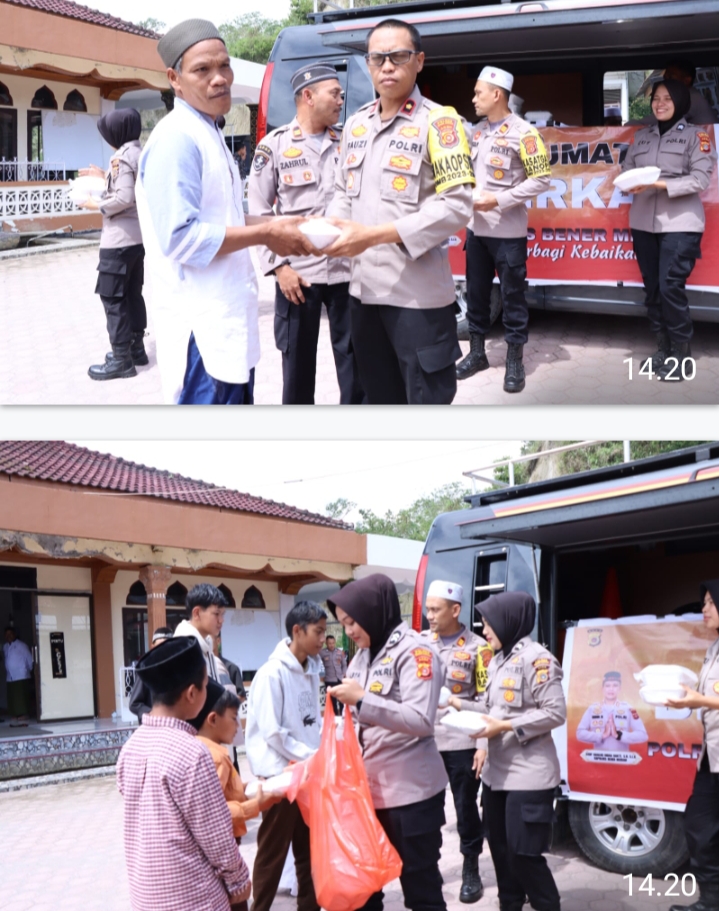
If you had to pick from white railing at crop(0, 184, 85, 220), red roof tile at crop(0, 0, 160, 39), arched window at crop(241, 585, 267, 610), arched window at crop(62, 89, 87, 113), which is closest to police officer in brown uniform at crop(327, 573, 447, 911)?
red roof tile at crop(0, 0, 160, 39)

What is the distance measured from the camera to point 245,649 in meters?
15.1

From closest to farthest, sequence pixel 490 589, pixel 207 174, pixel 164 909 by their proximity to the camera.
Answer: pixel 164 909
pixel 207 174
pixel 490 589

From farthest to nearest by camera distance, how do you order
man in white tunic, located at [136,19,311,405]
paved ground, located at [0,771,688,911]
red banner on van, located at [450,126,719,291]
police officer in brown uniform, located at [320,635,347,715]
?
police officer in brown uniform, located at [320,635,347,715] < red banner on van, located at [450,126,719,291] < paved ground, located at [0,771,688,911] < man in white tunic, located at [136,19,311,405]

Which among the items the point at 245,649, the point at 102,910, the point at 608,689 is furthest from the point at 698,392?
the point at 245,649

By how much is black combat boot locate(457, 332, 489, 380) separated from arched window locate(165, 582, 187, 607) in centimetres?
1018

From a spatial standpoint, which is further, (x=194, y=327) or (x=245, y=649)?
(x=245, y=649)

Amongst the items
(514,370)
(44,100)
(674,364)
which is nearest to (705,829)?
(674,364)

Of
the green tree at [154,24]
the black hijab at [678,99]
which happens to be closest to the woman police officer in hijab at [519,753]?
the black hijab at [678,99]

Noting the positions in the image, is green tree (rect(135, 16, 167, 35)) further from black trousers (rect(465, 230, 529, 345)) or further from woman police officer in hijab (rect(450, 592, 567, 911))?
woman police officer in hijab (rect(450, 592, 567, 911))

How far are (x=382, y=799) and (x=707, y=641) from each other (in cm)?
164

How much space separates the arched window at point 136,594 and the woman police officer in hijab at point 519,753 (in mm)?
10378

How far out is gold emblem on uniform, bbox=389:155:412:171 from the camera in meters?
3.41

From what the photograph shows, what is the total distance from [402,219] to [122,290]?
1.72 m

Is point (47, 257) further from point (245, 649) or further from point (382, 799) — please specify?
point (245, 649)
